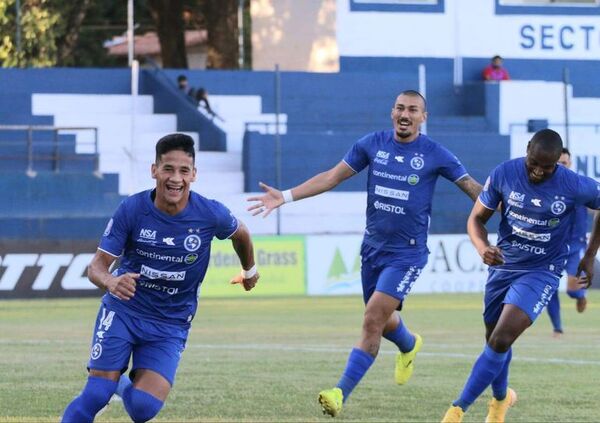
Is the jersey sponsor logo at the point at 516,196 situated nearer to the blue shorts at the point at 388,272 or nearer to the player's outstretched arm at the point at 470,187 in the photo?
the player's outstretched arm at the point at 470,187

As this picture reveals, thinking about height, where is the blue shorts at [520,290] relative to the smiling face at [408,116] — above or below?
below

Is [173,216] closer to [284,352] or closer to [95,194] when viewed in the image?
[284,352]

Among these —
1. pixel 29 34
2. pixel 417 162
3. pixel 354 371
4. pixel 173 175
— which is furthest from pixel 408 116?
pixel 29 34

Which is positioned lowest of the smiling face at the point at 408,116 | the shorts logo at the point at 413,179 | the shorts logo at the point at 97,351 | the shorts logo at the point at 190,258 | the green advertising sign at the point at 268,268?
the green advertising sign at the point at 268,268

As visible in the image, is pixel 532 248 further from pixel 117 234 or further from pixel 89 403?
pixel 89 403

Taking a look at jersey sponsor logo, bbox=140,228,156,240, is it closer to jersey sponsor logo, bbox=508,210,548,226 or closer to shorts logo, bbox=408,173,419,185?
jersey sponsor logo, bbox=508,210,548,226

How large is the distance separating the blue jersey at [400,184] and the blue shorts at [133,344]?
3.41 m

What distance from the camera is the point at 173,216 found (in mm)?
9086

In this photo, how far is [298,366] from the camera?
15.2 metres

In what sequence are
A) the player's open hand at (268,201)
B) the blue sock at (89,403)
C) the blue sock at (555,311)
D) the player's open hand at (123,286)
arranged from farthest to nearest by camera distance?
the blue sock at (555,311), the player's open hand at (268,201), the blue sock at (89,403), the player's open hand at (123,286)

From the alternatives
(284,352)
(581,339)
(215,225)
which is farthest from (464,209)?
(215,225)

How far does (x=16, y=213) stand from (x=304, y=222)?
5.92 meters

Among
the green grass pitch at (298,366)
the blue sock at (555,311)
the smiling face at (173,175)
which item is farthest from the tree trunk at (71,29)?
the smiling face at (173,175)

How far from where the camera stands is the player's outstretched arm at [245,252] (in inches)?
372
